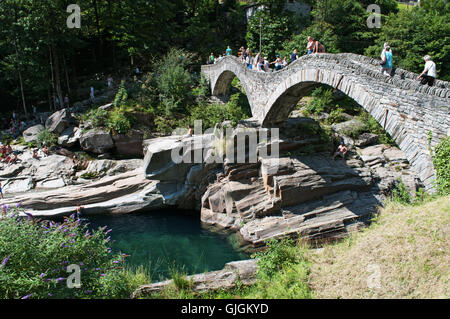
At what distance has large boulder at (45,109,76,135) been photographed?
2194cm

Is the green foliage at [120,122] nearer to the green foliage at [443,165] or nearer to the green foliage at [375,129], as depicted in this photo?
the green foliage at [375,129]

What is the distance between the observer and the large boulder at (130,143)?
70.2ft

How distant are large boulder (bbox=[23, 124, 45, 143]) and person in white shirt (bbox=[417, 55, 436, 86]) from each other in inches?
924

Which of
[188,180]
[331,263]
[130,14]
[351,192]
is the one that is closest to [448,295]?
[331,263]

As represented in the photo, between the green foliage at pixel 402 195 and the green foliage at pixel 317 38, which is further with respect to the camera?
the green foliage at pixel 317 38

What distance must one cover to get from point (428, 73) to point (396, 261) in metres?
5.81

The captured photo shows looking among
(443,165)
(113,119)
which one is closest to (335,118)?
(443,165)

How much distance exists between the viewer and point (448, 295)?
500 cm

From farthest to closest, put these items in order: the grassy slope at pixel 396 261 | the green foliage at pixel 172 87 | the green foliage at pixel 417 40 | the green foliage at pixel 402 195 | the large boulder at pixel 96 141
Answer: the green foliage at pixel 417 40, the green foliage at pixel 172 87, the large boulder at pixel 96 141, the green foliage at pixel 402 195, the grassy slope at pixel 396 261

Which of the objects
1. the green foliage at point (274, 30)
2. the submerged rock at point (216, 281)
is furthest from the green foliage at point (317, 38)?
the submerged rock at point (216, 281)

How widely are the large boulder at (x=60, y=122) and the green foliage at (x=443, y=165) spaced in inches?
889

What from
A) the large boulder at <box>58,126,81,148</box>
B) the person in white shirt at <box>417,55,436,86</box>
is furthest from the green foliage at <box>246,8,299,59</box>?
the person in white shirt at <box>417,55,436,86</box>

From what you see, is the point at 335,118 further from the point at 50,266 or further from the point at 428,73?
the point at 50,266

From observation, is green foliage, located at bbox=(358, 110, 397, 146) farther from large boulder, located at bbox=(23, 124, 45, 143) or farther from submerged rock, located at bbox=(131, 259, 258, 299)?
large boulder, located at bbox=(23, 124, 45, 143)
